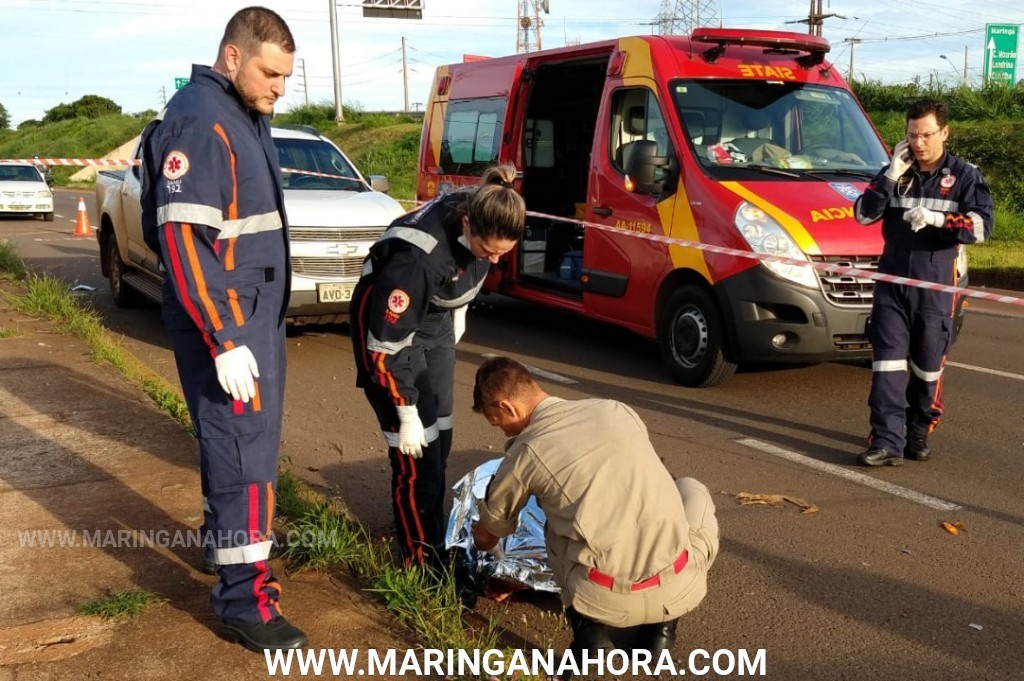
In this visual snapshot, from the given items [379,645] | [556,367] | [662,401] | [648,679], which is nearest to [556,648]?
[648,679]

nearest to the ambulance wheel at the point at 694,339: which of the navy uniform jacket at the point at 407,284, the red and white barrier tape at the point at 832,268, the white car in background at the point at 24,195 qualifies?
the red and white barrier tape at the point at 832,268

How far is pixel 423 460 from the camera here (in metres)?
3.77

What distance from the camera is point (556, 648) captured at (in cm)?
342

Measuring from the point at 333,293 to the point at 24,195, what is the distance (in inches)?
667

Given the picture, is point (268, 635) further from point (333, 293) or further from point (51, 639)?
point (333, 293)

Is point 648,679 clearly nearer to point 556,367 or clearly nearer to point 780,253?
point 780,253

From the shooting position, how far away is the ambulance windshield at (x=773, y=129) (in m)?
7.10

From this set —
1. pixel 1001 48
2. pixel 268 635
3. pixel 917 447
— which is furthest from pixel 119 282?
pixel 1001 48

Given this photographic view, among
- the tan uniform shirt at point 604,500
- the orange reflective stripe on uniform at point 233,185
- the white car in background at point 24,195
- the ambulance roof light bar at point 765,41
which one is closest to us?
the tan uniform shirt at point 604,500

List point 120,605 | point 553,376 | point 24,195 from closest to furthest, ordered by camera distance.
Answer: point 120,605, point 553,376, point 24,195

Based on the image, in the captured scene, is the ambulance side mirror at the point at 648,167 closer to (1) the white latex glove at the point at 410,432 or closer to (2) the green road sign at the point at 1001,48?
(1) the white latex glove at the point at 410,432

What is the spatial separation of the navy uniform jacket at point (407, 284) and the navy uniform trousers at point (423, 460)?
8cm

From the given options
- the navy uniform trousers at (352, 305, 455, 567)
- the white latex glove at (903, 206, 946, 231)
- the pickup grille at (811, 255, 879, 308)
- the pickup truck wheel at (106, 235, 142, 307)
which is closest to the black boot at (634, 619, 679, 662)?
the navy uniform trousers at (352, 305, 455, 567)

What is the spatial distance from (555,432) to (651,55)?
16.7 ft
